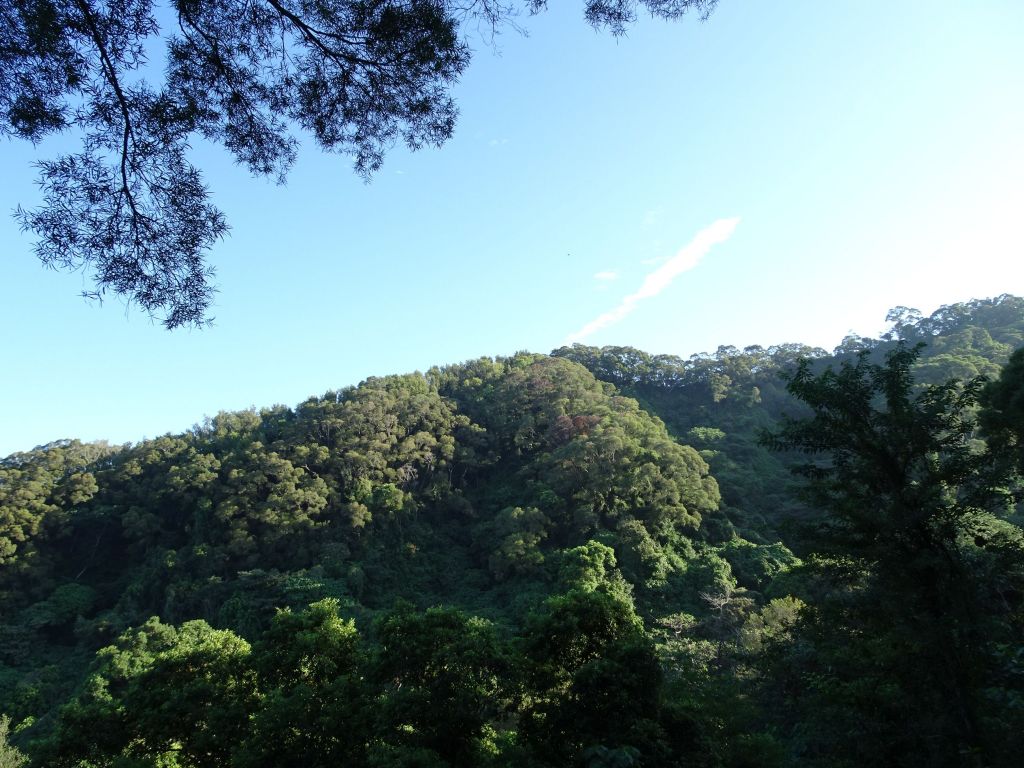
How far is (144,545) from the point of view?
3391 centimetres

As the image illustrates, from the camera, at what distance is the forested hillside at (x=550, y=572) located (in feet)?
22.1

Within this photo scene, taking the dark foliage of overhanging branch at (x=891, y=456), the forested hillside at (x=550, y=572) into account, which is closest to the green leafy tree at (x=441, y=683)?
the forested hillside at (x=550, y=572)

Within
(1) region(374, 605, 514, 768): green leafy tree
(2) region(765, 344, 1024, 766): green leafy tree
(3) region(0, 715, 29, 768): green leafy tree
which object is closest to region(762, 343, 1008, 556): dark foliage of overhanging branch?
(2) region(765, 344, 1024, 766): green leafy tree

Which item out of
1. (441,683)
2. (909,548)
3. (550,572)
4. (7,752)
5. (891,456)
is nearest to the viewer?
(909,548)

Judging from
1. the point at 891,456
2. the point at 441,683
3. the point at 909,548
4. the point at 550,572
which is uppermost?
the point at 891,456

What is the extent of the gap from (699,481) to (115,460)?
141ft

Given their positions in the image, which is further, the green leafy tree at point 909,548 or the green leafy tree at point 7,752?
the green leafy tree at point 7,752

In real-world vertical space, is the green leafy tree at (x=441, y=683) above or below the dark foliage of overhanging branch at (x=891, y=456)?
below

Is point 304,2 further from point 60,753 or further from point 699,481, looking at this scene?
point 699,481

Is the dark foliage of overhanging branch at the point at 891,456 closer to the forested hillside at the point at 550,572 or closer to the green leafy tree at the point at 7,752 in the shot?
the forested hillside at the point at 550,572

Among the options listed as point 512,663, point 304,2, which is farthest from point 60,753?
point 304,2

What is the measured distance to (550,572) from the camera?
1030 inches

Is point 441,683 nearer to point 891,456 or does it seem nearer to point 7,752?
point 891,456

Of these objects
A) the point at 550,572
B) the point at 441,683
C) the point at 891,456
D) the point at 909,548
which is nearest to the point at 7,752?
the point at 441,683
